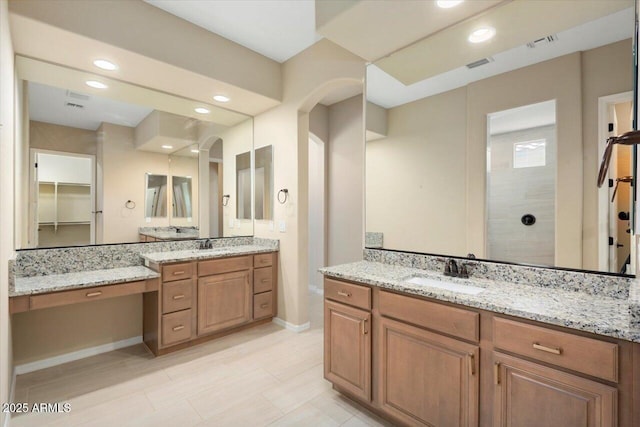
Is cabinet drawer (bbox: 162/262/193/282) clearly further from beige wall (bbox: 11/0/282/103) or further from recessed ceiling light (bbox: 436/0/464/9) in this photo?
recessed ceiling light (bbox: 436/0/464/9)

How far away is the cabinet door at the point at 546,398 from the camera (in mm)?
1080

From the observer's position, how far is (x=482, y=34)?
186 centimetres

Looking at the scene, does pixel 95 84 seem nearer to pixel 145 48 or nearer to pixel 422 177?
pixel 145 48

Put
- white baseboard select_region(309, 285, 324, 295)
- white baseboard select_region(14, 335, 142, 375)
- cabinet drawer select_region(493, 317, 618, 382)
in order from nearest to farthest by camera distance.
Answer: cabinet drawer select_region(493, 317, 618, 382) → white baseboard select_region(14, 335, 142, 375) → white baseboard select_region(309, 285, 324, 295)

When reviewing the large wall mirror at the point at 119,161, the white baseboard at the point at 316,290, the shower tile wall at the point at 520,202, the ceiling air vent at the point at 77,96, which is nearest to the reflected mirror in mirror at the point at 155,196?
the large wall mirror at the point at 119,161

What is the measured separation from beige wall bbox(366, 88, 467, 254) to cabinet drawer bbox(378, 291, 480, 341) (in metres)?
0.59

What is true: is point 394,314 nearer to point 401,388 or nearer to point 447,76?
point 401,388

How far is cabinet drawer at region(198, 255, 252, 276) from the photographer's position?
9.42 feet

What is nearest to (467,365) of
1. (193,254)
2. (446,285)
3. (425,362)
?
(425,362)

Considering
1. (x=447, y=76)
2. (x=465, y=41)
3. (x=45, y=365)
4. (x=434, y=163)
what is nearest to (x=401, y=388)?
(x=434, y=163)

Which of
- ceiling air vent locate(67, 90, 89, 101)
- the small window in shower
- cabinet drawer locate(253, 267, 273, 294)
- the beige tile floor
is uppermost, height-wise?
ceiling air vent locate(67, 90, 89, 101)

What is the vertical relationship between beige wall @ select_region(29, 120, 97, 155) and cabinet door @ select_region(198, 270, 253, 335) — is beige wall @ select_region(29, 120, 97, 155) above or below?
above

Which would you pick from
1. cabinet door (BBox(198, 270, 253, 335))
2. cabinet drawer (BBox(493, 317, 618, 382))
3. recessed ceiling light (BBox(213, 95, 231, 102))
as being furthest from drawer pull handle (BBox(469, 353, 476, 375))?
recessed ceiling light (BBox(213, 95, 231, 102))

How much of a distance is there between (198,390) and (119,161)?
233 centimetres
